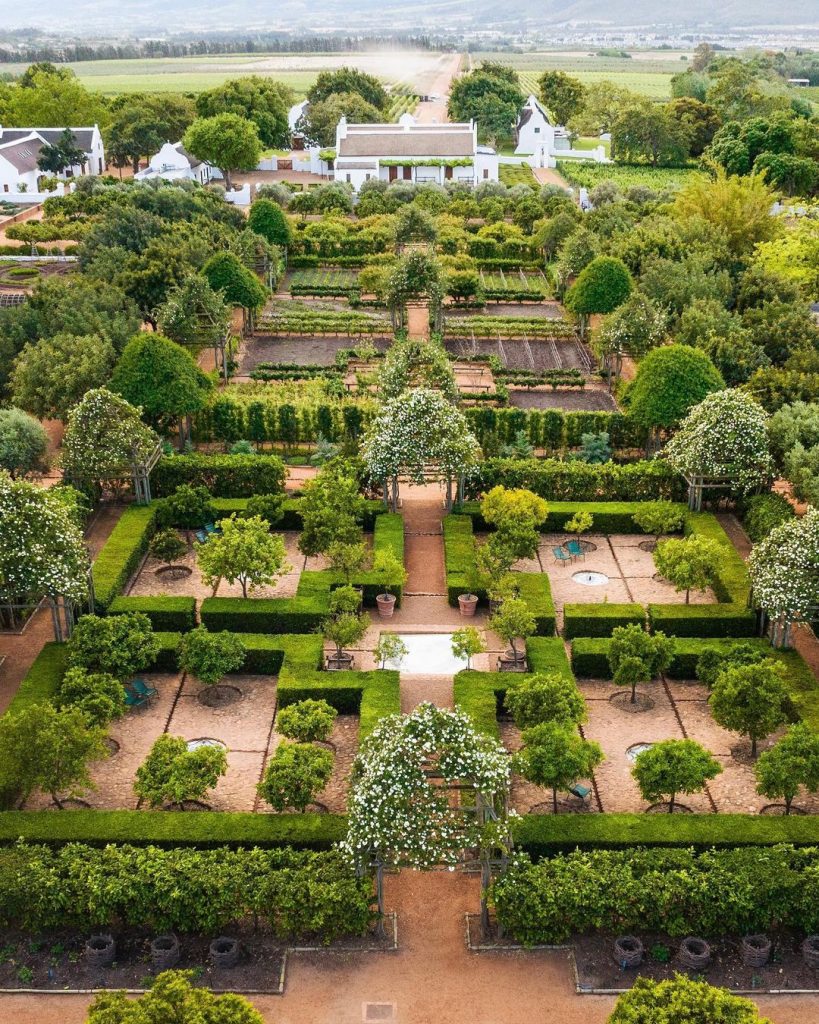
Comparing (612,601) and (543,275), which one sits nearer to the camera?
(612,601)

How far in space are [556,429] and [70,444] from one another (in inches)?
785

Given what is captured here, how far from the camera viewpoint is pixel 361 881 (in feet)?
77.5

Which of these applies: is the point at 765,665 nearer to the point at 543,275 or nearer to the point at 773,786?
the point at 773,786

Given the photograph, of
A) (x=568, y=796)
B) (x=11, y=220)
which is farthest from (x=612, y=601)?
(x=11, y=220)

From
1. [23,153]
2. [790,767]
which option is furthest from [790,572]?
[23,153]

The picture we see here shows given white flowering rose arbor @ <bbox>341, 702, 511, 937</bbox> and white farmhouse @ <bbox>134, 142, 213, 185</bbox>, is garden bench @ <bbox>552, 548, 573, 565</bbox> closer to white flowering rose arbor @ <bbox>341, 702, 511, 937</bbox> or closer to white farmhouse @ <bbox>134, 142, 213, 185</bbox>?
white flowering rose arbor @ <bbox>341, 702, 511, 937</bbox>

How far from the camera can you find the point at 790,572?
102 feet

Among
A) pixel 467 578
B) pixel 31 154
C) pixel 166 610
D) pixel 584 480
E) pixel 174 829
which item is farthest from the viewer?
pixel 31 154

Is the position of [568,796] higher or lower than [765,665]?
lower

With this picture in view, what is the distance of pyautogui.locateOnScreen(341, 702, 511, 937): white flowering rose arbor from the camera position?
22.8 metres

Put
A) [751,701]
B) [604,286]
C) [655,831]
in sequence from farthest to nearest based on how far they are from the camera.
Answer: [604,286] → [751,701] → [655,831]

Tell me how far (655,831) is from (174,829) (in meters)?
10.9

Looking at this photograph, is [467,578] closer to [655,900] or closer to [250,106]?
[655,900]

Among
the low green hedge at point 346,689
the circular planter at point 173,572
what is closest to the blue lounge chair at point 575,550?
the low green hedge at point 346,689
